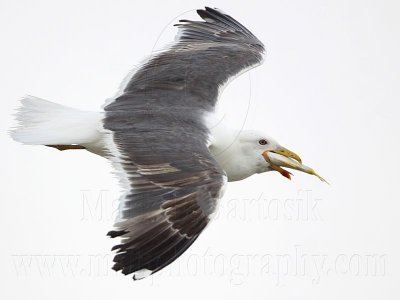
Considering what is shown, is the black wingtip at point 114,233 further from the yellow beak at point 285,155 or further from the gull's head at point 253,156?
the yellow beak at point 285,155

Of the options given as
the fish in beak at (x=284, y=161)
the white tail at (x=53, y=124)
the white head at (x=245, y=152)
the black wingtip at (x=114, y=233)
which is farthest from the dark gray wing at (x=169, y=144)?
the fish in beak at (x=284, y=161)

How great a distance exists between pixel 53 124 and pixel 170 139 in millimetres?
1482

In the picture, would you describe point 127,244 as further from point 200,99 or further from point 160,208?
point 200,99

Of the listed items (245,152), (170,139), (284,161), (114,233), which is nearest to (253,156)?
(245,152)

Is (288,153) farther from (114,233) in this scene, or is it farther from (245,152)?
(114,233)

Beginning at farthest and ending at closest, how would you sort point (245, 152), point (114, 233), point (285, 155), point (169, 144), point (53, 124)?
1. point (285, 155)
2. point (245, 152)
3. point (53, 124)
4. point (169, 144)
5. point (114, 233)

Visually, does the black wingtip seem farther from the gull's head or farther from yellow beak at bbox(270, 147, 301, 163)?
yellow beak at bbox(270, 147, 301, 163)

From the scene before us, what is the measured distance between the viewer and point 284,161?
424 inches

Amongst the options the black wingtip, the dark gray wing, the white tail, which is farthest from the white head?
the black wingtip

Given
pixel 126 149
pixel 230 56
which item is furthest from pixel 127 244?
Answer: pixel 230 56

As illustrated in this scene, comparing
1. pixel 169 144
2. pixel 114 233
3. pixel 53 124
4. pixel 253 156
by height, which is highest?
pixel 53 124

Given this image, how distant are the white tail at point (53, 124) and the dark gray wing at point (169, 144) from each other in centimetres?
21

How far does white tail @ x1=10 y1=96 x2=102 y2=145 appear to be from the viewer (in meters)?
10.1

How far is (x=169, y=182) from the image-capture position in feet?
29.0
